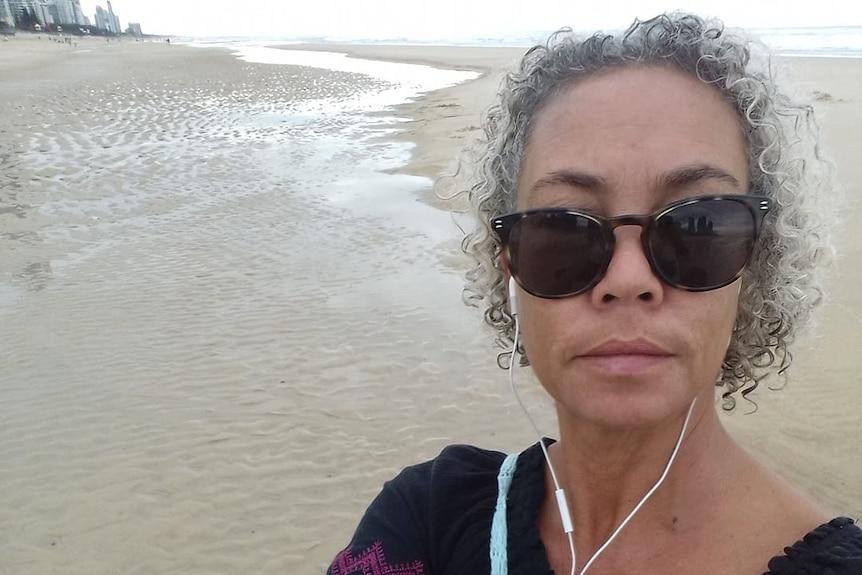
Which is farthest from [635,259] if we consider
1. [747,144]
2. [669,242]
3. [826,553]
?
[826,553]

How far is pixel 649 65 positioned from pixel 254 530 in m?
3.16

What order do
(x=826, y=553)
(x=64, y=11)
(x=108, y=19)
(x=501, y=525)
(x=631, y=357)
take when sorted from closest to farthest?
(x=826, y=553), (x=631, y=357), (x=501, y=525), (x=64, y=11), (x=108, y=19)

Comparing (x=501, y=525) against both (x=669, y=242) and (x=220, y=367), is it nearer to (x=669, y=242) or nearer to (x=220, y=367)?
(x=669, y=242)

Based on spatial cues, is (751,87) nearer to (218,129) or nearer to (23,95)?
(218,129)

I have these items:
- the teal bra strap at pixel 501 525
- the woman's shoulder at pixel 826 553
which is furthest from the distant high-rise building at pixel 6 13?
the woman's shoulder at pixel 826 553

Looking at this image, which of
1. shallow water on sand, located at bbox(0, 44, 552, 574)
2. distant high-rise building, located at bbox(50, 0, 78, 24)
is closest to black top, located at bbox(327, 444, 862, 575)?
shallow water on sand, located at bbox(0, 44, 552, 574)

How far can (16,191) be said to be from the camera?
1072cm

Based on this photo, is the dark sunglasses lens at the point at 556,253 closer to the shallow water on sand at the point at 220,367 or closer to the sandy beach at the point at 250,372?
the sandy beach at the point at 250,372

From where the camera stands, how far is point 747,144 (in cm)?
142

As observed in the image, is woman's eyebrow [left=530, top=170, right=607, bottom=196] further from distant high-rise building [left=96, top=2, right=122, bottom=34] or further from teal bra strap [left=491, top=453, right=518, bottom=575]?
distant high-rise building [left=96, top=2, right=122, bottom=34]

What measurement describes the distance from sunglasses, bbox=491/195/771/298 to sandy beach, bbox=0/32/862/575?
491 mm

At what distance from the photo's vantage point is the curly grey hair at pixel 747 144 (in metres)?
1.40

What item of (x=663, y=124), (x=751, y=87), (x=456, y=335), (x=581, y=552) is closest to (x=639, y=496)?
(x=581, y=552)

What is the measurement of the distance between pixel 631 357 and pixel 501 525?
0.52m
